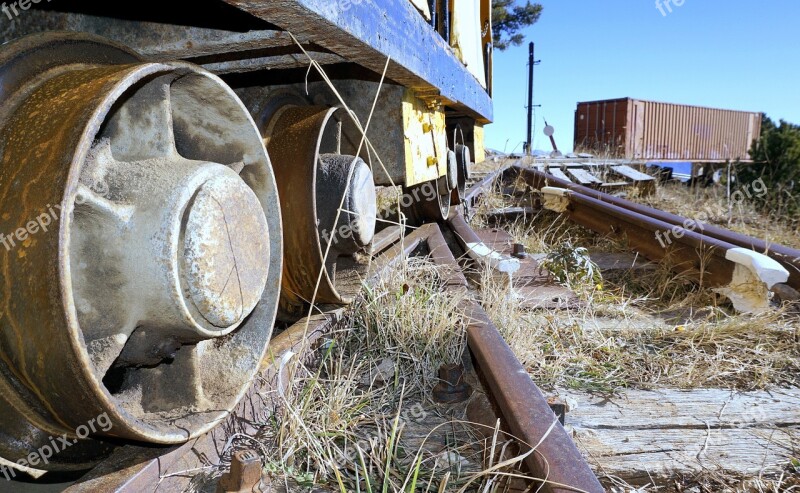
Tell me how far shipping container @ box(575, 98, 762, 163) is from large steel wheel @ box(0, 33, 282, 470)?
22.5 meters

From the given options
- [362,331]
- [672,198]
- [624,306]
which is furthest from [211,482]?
[672,198]

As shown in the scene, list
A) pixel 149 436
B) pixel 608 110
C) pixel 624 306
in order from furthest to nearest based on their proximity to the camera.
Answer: pixel 608 110, pixel 624 306, pixel 149 436

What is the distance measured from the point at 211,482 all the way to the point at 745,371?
6.93 feet

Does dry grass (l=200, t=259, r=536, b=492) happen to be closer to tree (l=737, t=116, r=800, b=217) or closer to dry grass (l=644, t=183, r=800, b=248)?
dry grass (l=644, t=183, r=800, b=248)

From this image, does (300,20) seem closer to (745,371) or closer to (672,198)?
(745,371)

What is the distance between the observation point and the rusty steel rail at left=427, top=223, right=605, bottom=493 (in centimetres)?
118

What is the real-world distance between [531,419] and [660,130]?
94.2 ft

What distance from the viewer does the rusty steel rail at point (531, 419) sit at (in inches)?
46.5

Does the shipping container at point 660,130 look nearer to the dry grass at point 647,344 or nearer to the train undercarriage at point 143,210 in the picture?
the dry grass at point 647,344

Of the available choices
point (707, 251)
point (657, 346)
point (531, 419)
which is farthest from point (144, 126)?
point (707, 251)

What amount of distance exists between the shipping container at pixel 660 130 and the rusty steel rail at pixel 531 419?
2191 cm

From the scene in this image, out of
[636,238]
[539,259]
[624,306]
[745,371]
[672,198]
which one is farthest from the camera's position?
[672,198]

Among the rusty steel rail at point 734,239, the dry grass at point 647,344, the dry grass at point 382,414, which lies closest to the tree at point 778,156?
the rusty steel rail at point 734,239

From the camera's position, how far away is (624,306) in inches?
121
